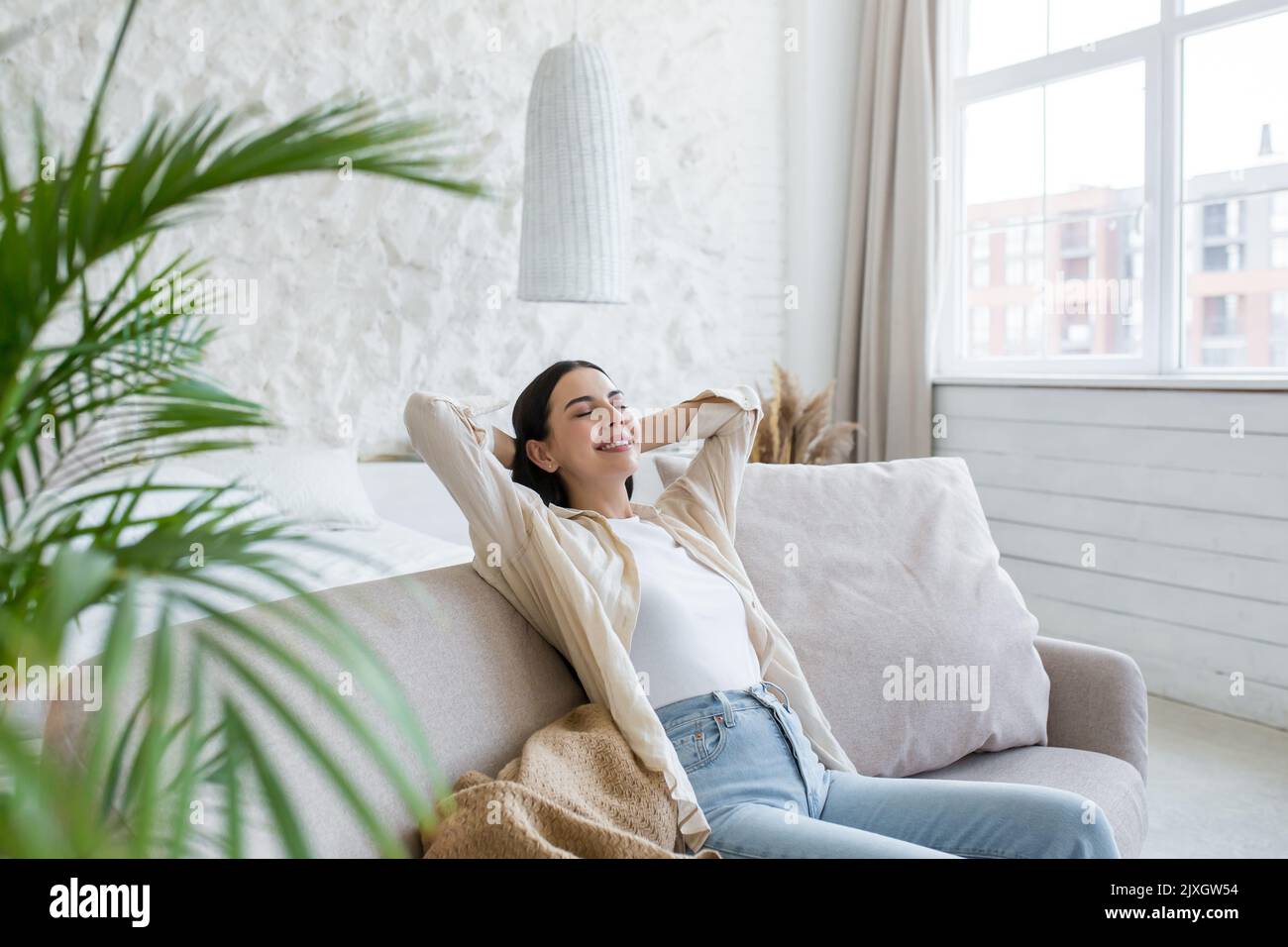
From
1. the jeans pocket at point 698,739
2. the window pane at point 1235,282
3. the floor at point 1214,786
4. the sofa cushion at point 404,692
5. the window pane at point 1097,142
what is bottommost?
the floor at point 1214,786

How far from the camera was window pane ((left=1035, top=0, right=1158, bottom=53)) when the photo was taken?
12.1 ft

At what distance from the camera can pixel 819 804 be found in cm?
155

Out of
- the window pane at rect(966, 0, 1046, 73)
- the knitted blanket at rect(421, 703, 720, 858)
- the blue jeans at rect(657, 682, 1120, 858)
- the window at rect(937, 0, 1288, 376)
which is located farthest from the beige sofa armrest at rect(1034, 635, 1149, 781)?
the window pane at rect(966, 0, 1046, 73)

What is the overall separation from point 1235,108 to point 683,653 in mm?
2946

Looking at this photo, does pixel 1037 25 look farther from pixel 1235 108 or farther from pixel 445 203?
pixel 445 203

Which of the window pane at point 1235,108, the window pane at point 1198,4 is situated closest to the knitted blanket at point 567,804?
the window pane at point 1235,108

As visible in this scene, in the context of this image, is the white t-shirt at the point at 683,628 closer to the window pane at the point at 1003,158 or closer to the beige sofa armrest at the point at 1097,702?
the beige sofa armrest at the point at 1097,702

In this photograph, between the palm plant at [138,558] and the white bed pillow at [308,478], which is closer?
the palm plant at [138,558]

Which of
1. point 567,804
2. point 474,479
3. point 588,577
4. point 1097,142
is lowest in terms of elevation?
point 567,804

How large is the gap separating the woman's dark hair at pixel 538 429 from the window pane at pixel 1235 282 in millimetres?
2551

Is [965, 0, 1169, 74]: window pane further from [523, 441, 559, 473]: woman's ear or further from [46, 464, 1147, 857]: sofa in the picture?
[523, 441, 559, 473]: woman's ear

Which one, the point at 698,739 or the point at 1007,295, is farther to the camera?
the point at 1007,295

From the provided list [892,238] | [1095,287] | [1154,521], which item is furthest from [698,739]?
[892,238]

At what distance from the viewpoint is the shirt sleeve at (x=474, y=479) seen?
156 centimetres
